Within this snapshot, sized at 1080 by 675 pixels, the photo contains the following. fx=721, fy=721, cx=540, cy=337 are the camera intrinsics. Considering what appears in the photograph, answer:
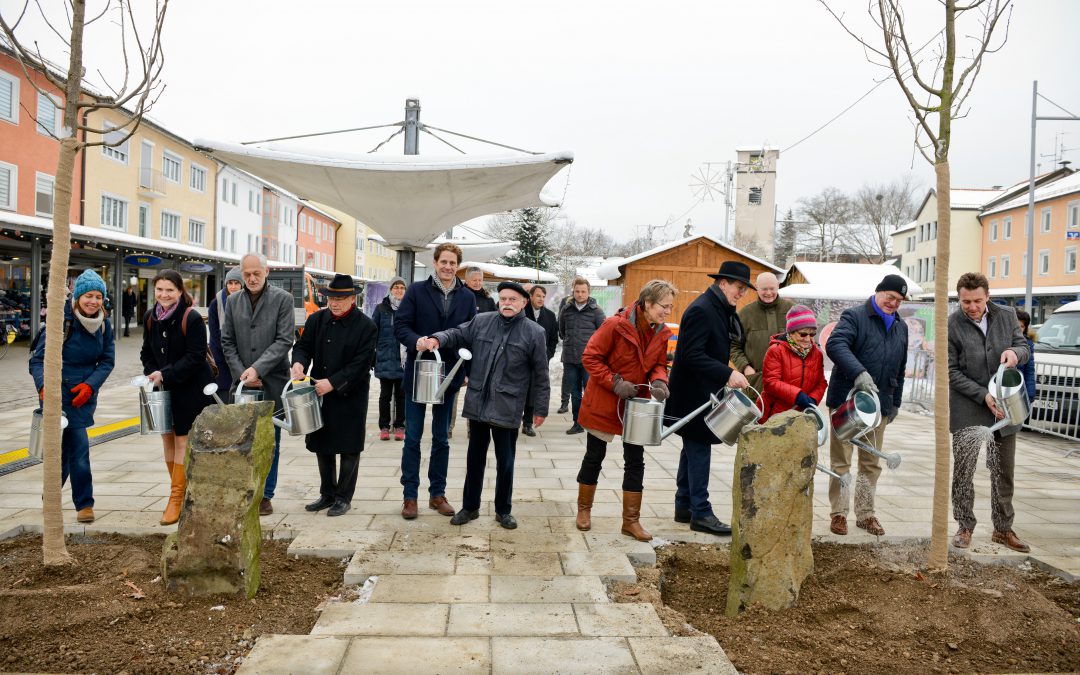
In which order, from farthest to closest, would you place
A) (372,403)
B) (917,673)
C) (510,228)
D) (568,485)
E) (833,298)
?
1. (510,228)
2. (833,298)
3. (372,403)
4. (568,485)
5. (917,673)

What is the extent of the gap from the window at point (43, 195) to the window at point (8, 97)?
7.43ft

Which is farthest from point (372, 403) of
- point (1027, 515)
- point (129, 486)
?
point (1027, 515)

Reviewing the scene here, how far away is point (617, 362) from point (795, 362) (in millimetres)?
1282

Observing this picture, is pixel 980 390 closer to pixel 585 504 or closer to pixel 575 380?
pixel 585 504

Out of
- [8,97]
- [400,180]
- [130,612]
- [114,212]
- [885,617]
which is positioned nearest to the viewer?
[130,612]

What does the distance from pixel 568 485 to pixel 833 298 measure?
1196cm

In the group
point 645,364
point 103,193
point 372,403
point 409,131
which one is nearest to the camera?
point 645,364

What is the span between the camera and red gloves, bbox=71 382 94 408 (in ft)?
16.1

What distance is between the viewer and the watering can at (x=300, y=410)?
16.5 feet

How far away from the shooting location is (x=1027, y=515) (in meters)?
6.14

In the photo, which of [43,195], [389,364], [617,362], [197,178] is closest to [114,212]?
[43,195]

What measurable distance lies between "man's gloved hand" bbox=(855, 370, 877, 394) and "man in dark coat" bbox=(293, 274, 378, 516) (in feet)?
11.4

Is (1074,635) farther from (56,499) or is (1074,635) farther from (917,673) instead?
(56,499)

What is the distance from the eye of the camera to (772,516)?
3783 millimetres
